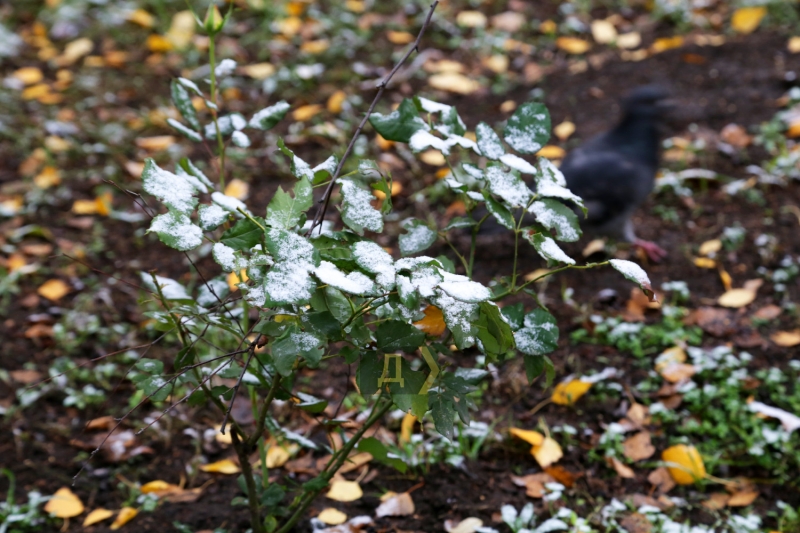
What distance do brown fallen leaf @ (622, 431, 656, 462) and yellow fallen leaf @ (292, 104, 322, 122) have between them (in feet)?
8.45

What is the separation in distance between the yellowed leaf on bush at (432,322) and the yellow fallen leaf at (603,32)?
3.99m

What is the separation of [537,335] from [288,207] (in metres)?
0.50

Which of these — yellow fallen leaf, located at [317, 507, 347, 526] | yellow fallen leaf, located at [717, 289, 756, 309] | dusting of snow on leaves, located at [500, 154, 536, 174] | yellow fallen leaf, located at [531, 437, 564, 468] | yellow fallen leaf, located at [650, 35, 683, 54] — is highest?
dusting of snow on leaves, located at [500, 154, 536, 174]

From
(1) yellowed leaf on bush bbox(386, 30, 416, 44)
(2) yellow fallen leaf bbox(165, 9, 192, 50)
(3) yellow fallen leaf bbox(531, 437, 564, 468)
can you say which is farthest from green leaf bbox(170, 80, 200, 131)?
(2) yellow fallen leaf bbox(165, 9, 192, 50)

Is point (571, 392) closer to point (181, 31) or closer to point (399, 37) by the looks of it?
point (399, 37)

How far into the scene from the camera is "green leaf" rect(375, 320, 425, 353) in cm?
115

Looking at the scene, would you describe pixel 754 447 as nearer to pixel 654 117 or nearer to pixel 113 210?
pixel 654 117

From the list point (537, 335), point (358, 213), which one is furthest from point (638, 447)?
point (358, 213)

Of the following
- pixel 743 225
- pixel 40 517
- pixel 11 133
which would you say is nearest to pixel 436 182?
pixel 743 225

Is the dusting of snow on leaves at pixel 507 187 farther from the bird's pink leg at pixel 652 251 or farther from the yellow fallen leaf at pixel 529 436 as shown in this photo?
the bird's pink leg at pixel 652 251

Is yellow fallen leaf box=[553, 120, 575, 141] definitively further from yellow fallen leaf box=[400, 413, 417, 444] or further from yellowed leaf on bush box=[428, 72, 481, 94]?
yellow fallen leaf box=[400, 413, 417, 444]

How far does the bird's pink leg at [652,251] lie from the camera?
117 inches

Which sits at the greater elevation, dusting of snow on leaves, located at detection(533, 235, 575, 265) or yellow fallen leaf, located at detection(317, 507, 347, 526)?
dusting of snow on leaves, located at detection(533, 235, 575, 265)

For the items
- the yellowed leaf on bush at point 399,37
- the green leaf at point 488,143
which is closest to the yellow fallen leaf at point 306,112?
the yellowed leaf on bush at point 399,37
